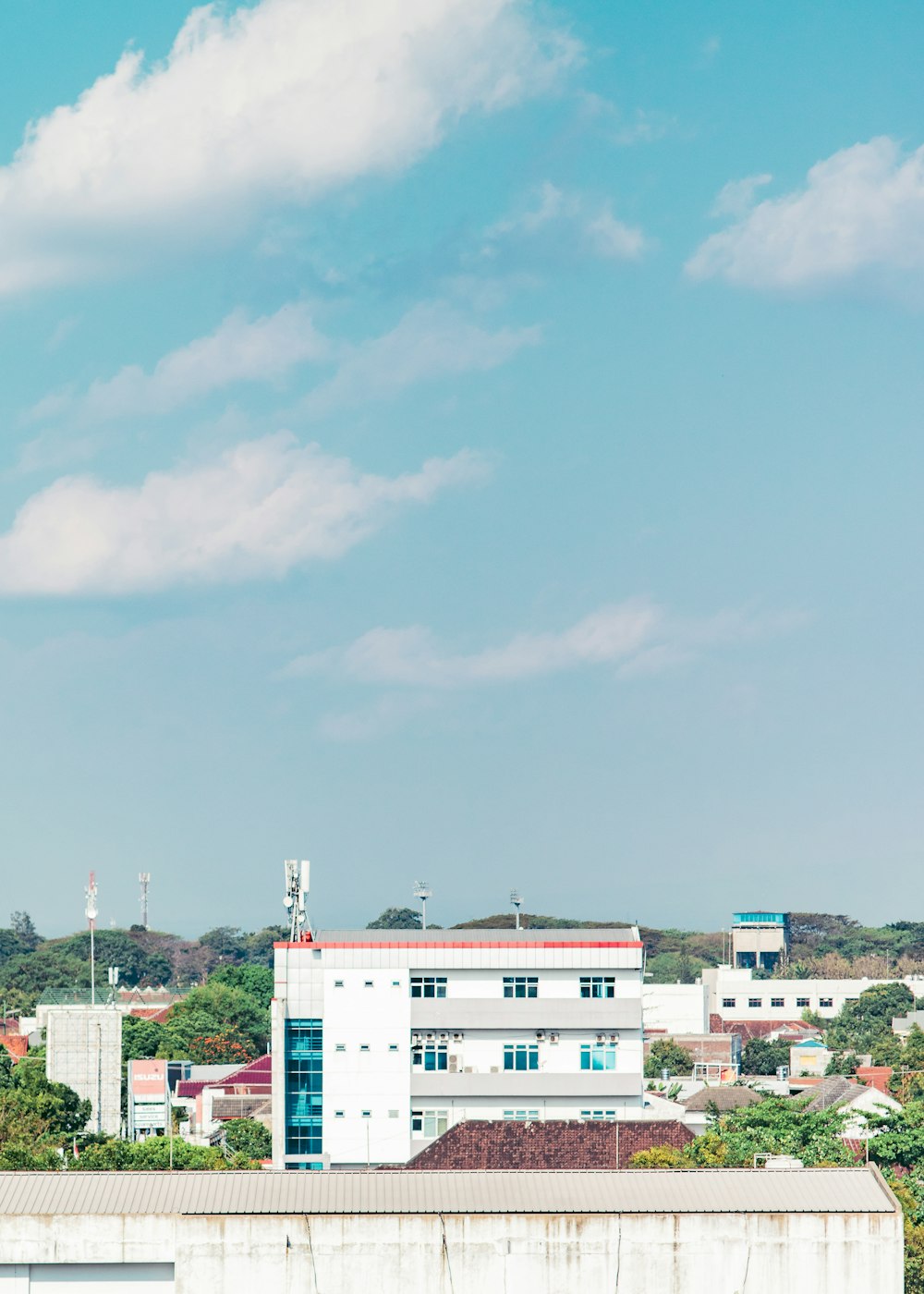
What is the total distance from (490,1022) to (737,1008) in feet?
369

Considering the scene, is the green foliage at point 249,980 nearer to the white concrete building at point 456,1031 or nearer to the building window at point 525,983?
the white concrete building at point 456,1031

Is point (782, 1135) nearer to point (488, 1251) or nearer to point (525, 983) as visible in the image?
point (525, 983)

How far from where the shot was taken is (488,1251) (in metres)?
36.6

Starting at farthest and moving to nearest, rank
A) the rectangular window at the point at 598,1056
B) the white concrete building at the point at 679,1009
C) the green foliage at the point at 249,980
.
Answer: the green foliage at the point at 249,980, the white concrete building at the point at 679,1009, the rectangular window at the point at 598,1056

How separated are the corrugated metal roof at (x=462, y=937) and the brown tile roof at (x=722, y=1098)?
28.5 m

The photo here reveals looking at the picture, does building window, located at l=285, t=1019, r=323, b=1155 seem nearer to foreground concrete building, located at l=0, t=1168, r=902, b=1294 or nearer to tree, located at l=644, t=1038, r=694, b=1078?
foreground concrete building, located at l=0, t=1168, r=902, b=1294

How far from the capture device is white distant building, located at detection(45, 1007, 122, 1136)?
3743 inches

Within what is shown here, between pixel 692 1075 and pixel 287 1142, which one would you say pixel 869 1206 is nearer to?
pixel 287 1142

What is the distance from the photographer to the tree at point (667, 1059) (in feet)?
423

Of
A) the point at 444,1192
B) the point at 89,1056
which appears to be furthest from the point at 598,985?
the point at 89,1056

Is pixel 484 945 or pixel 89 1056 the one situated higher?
pixel 484 945

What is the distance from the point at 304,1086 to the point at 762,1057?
81054 millimetres

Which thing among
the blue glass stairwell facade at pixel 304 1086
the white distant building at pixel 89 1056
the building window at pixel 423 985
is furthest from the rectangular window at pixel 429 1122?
the white distant building at pixel 89 1056

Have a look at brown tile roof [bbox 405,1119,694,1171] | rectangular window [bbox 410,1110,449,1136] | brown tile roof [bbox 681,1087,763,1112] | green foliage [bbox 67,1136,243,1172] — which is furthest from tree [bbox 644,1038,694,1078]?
brown tile roof [bbox 405,1119,694,1171]
